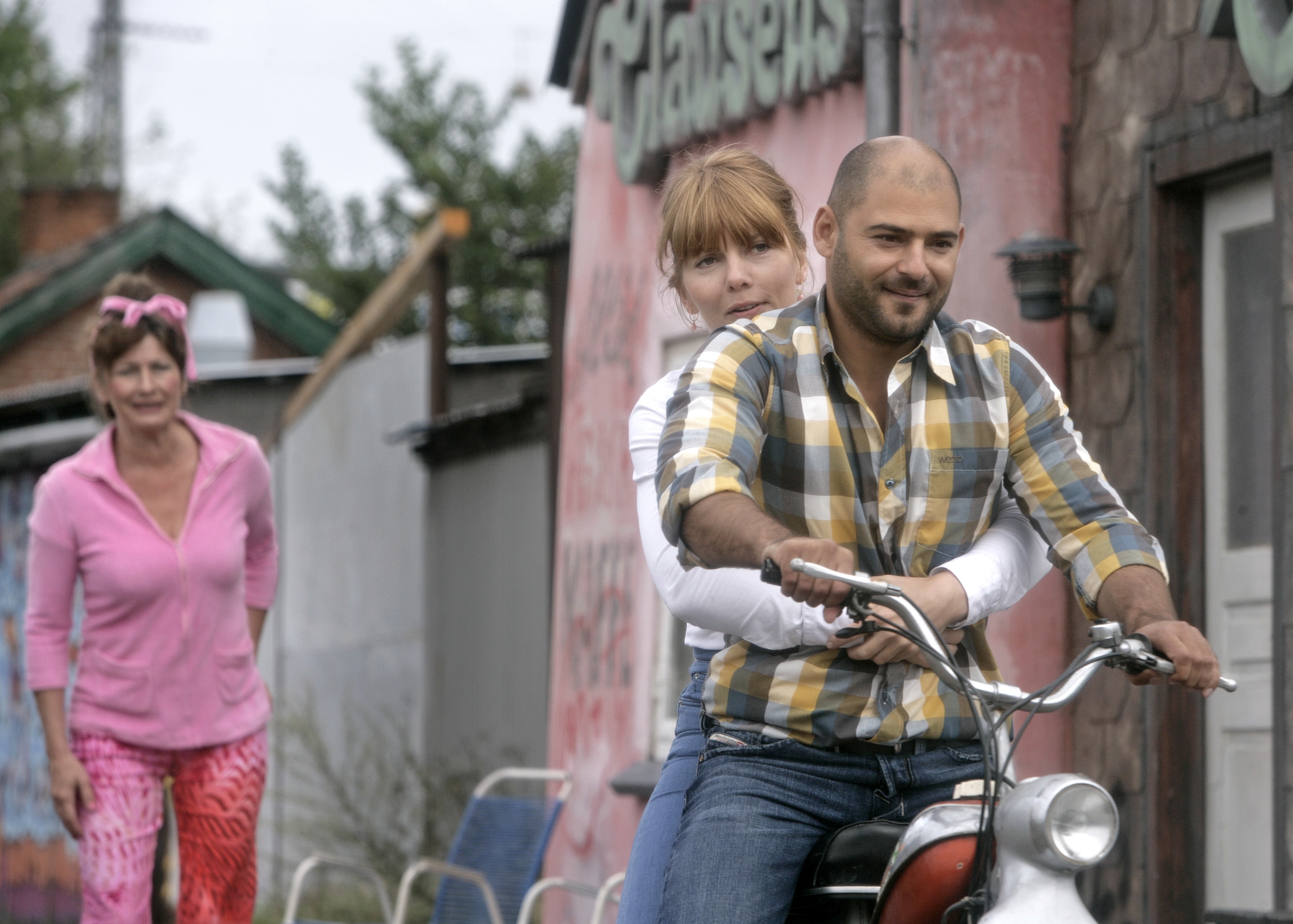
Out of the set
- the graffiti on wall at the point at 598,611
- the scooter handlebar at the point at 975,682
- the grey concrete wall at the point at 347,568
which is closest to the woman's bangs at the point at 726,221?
the scooter handlebar at the point at 975,682

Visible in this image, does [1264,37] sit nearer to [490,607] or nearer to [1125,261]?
[1125,261]

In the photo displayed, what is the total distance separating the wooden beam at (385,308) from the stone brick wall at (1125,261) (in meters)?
6.38

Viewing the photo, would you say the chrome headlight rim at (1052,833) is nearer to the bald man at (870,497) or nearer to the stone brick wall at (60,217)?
the bald man at (870,497)

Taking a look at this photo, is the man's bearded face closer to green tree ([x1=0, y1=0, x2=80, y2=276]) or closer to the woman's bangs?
the woman's bangs

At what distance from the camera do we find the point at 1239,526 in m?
6.23

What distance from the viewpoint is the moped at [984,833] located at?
2467mm

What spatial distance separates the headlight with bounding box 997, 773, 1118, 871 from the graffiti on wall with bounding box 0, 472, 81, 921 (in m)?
11.7

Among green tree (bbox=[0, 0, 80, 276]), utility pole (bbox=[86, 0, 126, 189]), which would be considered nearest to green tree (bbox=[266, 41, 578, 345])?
utility pole (bbox=[86, 0, 126, 189])

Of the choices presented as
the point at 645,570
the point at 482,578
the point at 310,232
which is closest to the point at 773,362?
the point at 645,570

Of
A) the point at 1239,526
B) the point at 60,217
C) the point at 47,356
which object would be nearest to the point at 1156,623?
the point at 1239,526

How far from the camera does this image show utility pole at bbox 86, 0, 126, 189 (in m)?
34.7

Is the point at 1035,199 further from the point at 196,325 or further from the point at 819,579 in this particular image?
the point at 196,325

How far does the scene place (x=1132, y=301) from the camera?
21.2 ft

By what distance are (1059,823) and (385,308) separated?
466 inches
